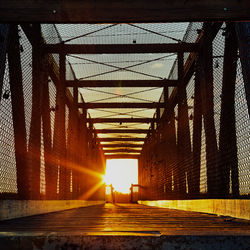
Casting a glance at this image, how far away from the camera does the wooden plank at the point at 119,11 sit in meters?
2.45

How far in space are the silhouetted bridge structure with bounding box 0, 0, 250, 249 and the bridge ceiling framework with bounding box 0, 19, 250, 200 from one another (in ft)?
0.10

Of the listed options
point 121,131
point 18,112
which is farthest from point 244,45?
point 121,131

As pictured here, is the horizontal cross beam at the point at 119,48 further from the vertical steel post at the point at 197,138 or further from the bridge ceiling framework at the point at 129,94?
the vertical steel post at the point at 197,138

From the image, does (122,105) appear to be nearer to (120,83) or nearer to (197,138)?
(120,83)

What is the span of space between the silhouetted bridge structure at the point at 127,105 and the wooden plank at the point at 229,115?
21 millimetres

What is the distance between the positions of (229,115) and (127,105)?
996 cm

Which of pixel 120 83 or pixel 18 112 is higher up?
pixel 120 83

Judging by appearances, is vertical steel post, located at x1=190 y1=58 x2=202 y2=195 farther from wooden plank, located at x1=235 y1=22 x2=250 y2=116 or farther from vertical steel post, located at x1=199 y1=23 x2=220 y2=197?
wooden plank, located at x1=235 y1=22 x2=250 y2=116

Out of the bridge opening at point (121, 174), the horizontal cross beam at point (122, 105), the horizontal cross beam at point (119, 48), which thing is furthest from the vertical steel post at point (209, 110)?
the bridge opening at point (121, 174)

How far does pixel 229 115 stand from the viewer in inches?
242

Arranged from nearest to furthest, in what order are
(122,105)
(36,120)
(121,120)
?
(36,120) → (122,105) → (121,120)

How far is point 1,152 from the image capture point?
17.1 ft

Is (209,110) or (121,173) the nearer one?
(209,110)

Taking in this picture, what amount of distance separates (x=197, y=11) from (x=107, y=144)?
2615 centimetres
